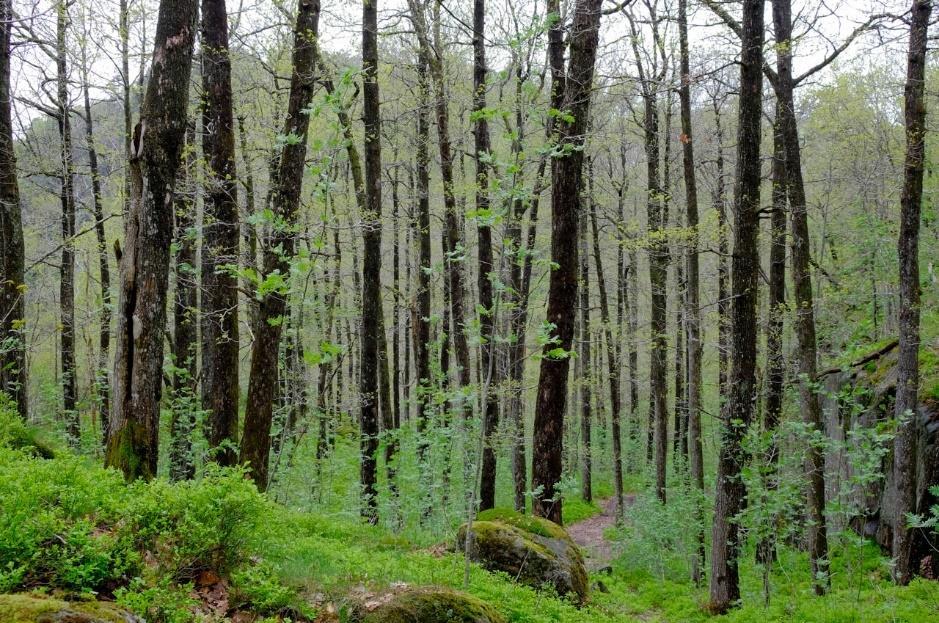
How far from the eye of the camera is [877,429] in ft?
34.7

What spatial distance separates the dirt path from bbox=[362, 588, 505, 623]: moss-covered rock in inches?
298

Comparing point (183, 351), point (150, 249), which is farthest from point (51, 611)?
point (183, 351)

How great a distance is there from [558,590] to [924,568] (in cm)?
740

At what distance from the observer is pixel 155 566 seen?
342cm

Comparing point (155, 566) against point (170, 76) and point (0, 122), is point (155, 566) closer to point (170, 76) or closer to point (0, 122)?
point (170, 76)

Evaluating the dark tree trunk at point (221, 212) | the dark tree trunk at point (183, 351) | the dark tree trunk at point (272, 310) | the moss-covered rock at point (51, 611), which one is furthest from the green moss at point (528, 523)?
the dark tree trunk at point (183, 351)

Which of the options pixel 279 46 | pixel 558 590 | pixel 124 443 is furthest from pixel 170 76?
pixel 279 46

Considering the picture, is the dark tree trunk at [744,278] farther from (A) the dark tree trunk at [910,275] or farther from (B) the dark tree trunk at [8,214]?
(B) the dark tree trunk at [8,214]

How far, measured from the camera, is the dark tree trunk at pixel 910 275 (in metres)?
8.64

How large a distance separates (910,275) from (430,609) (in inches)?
355

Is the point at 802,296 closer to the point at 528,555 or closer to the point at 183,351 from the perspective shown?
the point at 528,555

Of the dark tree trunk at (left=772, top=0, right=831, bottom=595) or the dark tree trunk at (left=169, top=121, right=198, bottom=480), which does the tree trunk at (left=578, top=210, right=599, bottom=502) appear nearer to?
the dark tree trunk at (left=772, top=0, right=831, bottom=595)

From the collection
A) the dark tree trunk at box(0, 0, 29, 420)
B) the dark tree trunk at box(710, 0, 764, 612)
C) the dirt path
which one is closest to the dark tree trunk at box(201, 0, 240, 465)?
the dark tree trunk at box(0, 0, 29, 420)

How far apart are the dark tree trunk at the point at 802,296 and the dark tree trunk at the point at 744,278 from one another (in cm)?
201
